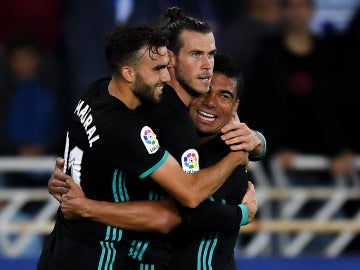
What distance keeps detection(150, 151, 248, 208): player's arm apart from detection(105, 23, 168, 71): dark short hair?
16.8 inches

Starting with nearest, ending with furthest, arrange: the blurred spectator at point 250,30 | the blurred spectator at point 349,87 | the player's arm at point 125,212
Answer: the player's arm at point 125,212, the blurred spectator at point 250,30, the blurred spectator at point 349,87

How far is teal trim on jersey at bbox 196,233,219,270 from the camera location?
16.7 feet

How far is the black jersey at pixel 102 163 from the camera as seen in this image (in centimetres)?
474

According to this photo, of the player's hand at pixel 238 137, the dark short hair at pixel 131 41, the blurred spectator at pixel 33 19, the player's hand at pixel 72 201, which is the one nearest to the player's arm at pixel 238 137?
the player's hand at pixel 238 137

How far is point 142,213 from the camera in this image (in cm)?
484

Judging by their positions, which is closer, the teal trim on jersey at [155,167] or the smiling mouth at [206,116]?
the teal trim on jersey at [155,167]

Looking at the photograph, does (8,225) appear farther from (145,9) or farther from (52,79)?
(145,9)

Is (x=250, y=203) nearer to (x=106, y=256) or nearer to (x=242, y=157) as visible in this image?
(x=242, y=157)

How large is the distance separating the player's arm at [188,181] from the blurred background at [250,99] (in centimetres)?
265

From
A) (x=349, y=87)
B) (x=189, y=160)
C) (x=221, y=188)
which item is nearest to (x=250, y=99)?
(x=349, y=87)

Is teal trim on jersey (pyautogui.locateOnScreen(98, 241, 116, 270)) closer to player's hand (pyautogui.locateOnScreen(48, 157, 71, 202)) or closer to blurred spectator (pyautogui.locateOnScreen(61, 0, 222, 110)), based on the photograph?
player's hand (pyautogui.locateOnScreen(48, 157, 71, 202))

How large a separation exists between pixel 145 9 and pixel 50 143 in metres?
1.05

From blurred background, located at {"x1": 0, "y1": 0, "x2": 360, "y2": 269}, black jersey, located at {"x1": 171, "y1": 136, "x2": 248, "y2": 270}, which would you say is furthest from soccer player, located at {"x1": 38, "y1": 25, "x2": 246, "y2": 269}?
blurred background, located at {"x1": 0, "y1": 0, "x2": 360, "y2": 269}

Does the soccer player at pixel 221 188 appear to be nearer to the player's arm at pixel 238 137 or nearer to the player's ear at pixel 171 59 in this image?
the player's arm at pixel 238 137
